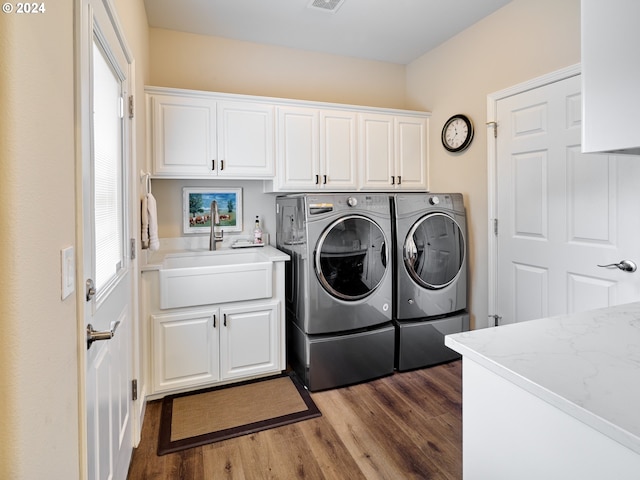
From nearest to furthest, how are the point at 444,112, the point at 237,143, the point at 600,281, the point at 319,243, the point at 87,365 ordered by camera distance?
the point at 87,365
the point at 600,281
the point at 319,243
the point at 237,143
the point at 444,112

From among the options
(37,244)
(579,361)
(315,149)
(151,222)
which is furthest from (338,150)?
(37,244)

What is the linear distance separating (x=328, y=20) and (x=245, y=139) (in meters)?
1.13

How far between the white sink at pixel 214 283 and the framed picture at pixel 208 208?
624mm

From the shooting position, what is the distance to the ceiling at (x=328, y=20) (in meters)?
2.57

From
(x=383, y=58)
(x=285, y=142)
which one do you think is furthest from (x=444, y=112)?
(x=285, y=142)

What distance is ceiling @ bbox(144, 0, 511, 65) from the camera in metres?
2.57

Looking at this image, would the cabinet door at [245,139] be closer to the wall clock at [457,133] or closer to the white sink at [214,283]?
→ the white sink at [214,283]

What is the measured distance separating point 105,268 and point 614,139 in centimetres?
174

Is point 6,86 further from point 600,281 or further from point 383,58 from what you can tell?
point 383,58

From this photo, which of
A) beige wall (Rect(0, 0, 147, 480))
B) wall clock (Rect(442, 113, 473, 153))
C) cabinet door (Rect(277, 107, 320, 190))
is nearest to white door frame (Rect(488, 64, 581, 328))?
wall clock (Rect(442, 113, 473, 153))

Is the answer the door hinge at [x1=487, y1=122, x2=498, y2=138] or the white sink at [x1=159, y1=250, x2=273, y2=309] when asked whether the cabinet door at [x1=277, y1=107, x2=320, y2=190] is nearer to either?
the white sink at [x1=159, y1=250, x2=273, y2=309]

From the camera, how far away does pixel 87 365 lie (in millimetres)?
1009

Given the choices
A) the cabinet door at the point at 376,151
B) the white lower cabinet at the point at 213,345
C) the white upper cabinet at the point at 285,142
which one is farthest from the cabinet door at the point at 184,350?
the cabinet door at the point at 376,151

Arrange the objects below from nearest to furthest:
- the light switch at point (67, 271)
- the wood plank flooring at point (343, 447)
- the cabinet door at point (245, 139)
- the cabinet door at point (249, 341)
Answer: the light switch at point (67, 271)
the wood plank flooring at point (343, 447)
the cabinet door at point (249, 341)
the cabinet door at point (245, 139)
